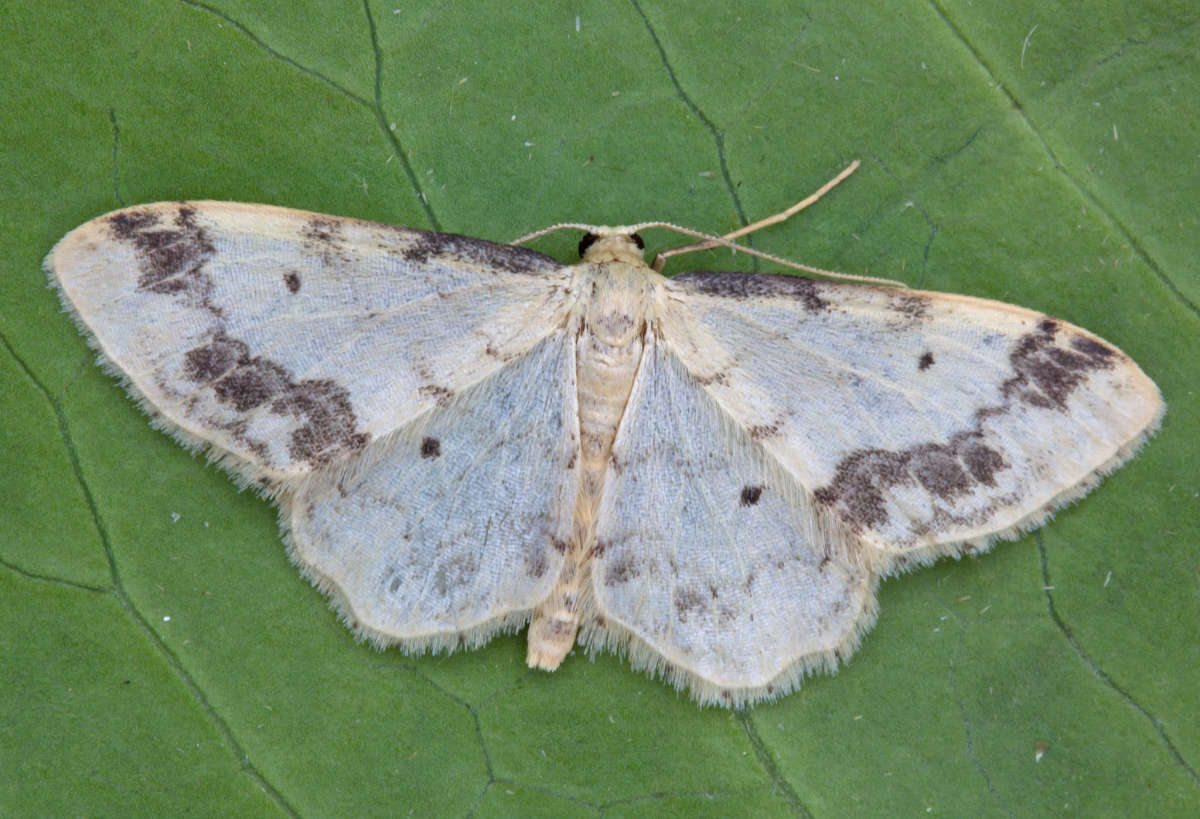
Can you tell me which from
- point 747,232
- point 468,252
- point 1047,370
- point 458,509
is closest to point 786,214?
point 747,232

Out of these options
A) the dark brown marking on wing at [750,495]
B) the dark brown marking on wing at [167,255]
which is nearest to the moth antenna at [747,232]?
the dark brown marking on wing at [750,495]

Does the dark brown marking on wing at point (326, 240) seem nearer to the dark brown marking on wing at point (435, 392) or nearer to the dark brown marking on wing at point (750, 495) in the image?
the dark brown marking on wing at point (435, 392)

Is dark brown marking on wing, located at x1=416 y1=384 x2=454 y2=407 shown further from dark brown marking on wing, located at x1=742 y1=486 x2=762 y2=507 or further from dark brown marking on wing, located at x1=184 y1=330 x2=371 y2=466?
dark brown marking on wing, located at x1=742 y1=486 x2=762 y2=507

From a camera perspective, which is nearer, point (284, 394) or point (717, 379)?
point (284, 394)

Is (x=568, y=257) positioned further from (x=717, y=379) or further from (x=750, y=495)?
(x=750, y=495)

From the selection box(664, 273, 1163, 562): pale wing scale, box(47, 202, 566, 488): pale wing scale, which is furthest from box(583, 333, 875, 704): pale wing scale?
box(47, 202, 566, 488): pale wing scale

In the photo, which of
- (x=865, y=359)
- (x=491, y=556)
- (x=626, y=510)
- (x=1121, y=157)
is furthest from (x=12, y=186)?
(x=1121, y=157)
